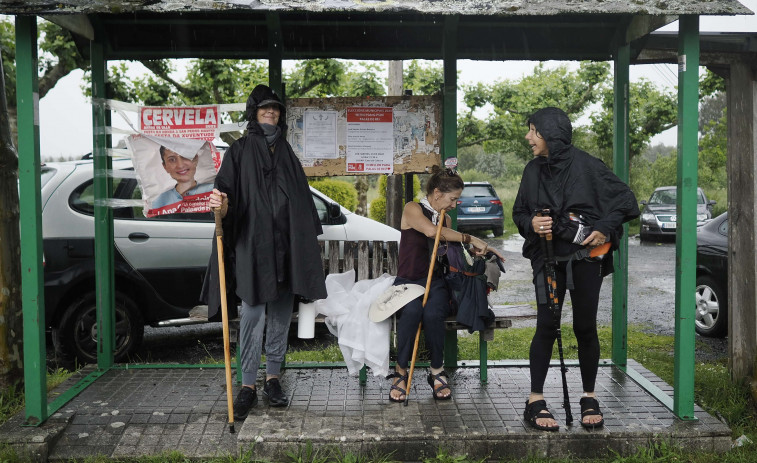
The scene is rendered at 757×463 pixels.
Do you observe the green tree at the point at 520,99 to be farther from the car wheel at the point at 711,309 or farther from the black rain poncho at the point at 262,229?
the black rain poncho at the point at 262,229

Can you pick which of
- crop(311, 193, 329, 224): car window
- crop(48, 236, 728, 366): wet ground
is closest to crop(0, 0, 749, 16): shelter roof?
crop(48, 236, 728, 366): wet ground

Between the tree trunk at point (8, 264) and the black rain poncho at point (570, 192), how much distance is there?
366 centimetres

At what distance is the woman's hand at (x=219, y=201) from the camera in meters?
4.34

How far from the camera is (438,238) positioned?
4797 mm

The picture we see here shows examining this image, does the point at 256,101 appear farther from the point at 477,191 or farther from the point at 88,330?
the point at 477,191

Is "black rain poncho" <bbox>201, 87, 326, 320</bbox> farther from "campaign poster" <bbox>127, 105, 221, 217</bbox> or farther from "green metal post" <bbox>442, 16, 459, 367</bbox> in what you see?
"green metal post" <bbox>442, 16, 459, 367</bbox>

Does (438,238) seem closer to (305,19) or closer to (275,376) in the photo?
(275,376)

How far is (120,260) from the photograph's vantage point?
6.67m

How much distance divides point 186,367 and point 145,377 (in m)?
0.36

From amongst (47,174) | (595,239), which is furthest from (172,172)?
(595,239)

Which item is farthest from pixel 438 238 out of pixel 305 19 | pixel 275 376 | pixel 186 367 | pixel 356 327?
pixel 186 367

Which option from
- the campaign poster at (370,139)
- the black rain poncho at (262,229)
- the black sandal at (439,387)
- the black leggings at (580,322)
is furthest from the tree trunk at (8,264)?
the black leggings at (580,322)

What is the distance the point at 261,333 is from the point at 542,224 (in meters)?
1.94

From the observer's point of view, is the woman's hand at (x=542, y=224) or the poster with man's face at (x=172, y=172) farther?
the poster with man's face at (x=172, y=172)
